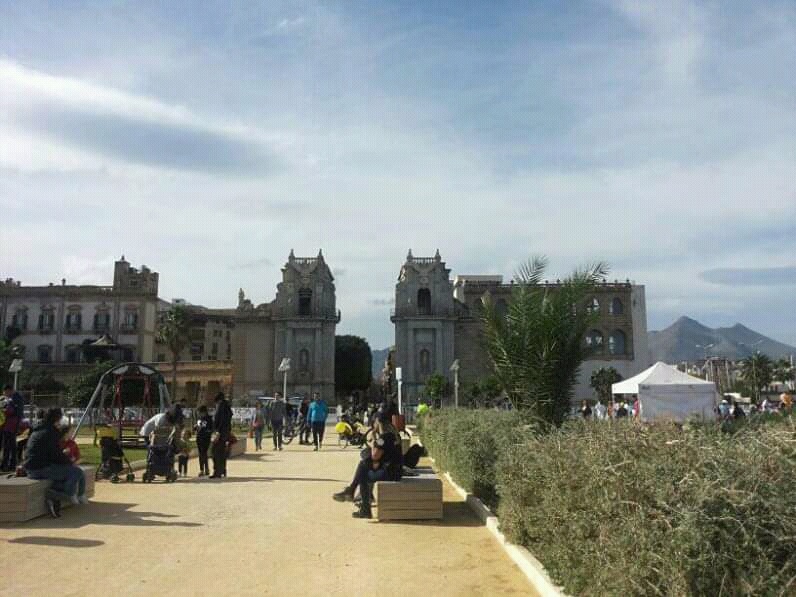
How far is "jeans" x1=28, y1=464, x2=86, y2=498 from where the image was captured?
9.89m

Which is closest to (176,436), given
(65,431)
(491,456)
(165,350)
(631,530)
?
(65,431)

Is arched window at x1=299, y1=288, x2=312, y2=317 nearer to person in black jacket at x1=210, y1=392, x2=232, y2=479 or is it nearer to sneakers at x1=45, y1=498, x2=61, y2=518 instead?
person in black jacket at x1=210, y1=392, x2=232, y2=479

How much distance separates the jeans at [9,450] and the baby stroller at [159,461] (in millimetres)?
2724

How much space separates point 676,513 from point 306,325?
68.6 metres

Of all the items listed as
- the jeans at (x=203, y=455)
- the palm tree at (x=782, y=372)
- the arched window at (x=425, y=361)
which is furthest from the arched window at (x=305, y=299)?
the jeans at (x=203, y=455)

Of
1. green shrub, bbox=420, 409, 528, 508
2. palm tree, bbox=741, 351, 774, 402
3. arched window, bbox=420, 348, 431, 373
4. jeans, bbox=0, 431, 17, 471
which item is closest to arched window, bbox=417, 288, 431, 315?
arched window, bbox=420, 348, 431, 373

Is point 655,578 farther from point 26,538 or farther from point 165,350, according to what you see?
point 165,350

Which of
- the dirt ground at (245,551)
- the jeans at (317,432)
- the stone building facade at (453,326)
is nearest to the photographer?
the dirt ground at (245,551)

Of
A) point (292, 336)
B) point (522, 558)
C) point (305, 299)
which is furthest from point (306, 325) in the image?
point (522, 558)

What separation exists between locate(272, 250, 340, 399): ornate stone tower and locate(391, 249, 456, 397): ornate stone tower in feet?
23.9


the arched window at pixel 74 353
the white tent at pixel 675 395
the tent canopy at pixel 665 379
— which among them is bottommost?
the white tent at pixel 675 395

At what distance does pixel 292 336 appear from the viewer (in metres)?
71.8

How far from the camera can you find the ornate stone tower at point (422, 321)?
71312mm

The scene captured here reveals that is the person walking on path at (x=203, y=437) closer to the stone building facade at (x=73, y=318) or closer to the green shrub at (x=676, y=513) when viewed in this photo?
the green shrub at (x=676, y=513)
